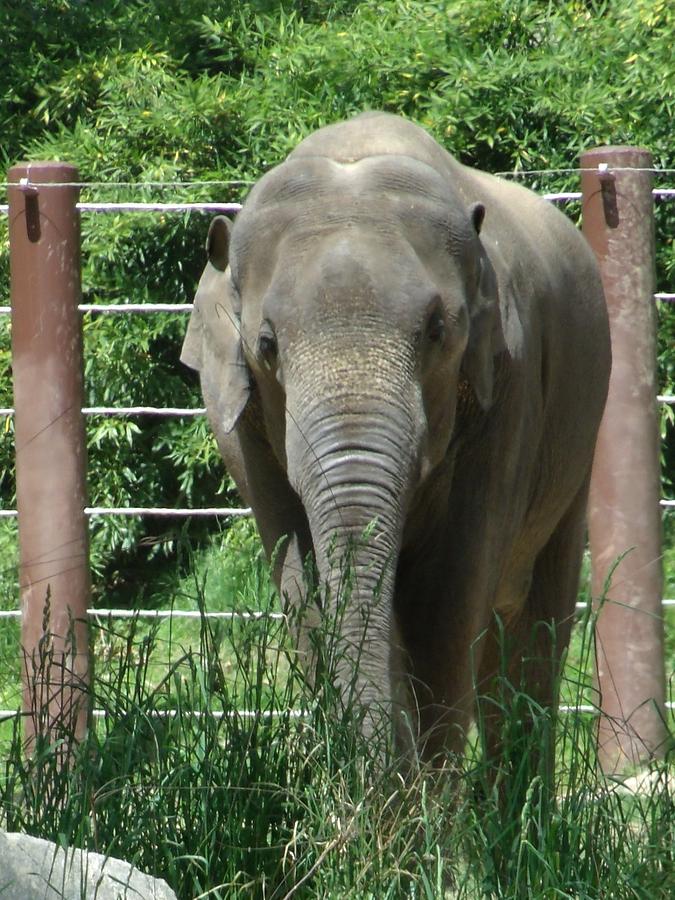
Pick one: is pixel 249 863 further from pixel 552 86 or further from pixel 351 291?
pixel 552 86

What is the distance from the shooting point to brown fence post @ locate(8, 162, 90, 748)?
17.8 ft

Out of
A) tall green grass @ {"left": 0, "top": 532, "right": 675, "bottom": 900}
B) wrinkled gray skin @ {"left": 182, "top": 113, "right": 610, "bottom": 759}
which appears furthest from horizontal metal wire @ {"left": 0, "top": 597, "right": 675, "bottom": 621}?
wrinkled gray skin @ {"left": 182, "top": 113, "right": 610, "bottom": 759}

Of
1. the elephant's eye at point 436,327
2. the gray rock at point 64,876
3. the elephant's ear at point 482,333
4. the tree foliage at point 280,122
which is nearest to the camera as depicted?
the gray rock at point 64,876

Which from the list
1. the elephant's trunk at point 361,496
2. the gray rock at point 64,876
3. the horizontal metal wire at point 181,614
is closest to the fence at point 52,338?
the horizontal metal wire at point 181,614

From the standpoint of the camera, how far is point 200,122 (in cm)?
827

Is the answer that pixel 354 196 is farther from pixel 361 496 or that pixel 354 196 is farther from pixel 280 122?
pixel 280 122

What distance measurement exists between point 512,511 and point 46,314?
5.57 feet

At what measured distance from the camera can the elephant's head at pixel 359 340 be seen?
11.8 feet

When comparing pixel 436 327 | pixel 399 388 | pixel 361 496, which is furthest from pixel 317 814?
pixel 436 327

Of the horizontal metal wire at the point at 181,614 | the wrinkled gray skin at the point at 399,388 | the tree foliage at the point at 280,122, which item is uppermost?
the tree foliage at the point at 280,122

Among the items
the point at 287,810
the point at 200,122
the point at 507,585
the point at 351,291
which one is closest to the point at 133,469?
the point at 200,122

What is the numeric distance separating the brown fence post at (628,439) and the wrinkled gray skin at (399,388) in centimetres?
36

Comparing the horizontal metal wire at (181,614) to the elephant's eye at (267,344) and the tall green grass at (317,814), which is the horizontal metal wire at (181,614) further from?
the elephant's eye at (267,344)

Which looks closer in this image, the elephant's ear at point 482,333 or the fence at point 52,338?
Result: the elephant's ear at point 482,333
